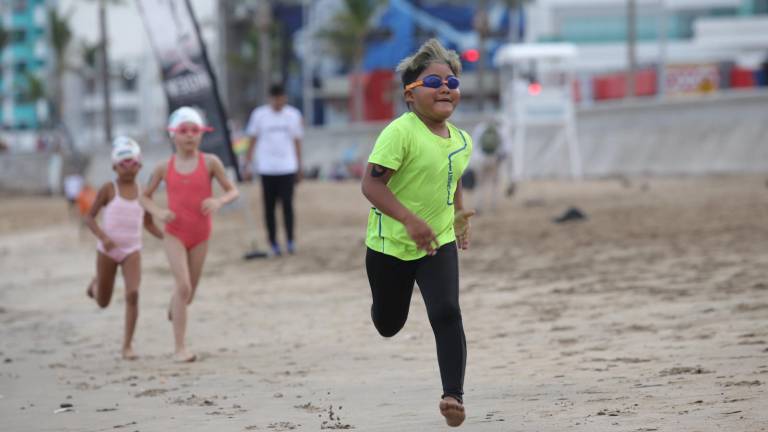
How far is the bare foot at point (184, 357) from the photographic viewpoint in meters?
8.62

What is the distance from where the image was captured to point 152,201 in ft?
28.9

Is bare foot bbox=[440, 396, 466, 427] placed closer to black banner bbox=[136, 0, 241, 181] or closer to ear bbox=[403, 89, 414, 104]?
ear bbox=[403, 89, 414, 104]

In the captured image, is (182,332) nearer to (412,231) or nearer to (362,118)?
(412,231)

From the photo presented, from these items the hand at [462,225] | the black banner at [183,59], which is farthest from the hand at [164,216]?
the black banner at [183,59]

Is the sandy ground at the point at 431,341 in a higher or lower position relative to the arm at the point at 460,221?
lower

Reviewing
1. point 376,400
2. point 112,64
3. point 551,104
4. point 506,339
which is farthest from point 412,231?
point 112,64

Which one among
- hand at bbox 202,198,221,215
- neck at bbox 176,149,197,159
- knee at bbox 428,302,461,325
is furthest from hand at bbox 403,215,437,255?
neck at bbox 176,149,197,159

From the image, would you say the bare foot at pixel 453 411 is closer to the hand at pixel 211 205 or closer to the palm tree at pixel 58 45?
the hand at pixel 211 205

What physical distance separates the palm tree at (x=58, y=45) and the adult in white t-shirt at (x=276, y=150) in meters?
66.4

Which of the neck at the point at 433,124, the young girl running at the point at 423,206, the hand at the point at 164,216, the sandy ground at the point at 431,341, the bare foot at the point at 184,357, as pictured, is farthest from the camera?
the bare foot at the point at 184,357

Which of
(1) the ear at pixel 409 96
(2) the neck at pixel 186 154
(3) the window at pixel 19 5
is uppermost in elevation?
(3) the window at pixel 19 5

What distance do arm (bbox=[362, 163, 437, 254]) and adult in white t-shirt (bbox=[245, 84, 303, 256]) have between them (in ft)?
30.1

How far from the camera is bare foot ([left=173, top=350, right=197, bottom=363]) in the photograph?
8617 millimetres

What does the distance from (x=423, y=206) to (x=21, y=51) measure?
105282mm
